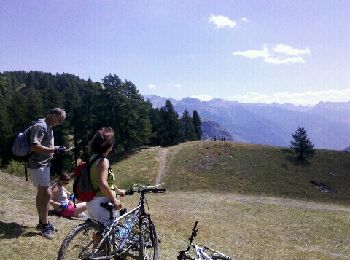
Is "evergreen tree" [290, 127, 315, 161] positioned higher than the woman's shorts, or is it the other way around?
the woman's shorts

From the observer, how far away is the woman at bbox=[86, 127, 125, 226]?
23.2ft

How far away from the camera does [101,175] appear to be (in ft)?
23.2

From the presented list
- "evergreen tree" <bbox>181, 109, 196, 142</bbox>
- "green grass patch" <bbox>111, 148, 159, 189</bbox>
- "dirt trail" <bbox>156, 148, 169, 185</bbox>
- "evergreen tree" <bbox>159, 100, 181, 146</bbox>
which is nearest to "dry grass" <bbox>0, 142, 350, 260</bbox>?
"green grass patch" <bbox>111, 148, 159, 189</bbox>

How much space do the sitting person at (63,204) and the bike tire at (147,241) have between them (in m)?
5.10

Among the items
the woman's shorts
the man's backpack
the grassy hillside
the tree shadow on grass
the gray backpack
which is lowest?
the grassy hillside

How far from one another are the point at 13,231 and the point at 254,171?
2338 inches

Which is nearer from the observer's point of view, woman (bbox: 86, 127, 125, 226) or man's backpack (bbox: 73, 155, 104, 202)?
woman (bbox: 86, 127, 125, 226)

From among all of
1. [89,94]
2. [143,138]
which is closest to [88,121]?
[89,94]

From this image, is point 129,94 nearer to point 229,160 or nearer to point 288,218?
point 229,160

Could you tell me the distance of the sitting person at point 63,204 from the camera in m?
13.1

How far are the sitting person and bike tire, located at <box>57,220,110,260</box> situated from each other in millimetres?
6007

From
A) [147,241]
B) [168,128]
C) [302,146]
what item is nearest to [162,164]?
[302,146]

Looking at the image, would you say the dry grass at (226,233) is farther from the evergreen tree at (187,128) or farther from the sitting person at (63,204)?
the evergreen tree at (187,128)

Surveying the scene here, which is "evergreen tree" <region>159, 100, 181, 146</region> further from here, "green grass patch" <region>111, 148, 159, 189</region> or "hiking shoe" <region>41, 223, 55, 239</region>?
"hiking shoe" <region>41, 223, 55, 239</region>
